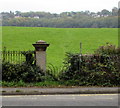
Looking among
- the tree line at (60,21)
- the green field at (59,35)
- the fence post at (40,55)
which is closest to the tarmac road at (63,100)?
the fence post at (40,55)

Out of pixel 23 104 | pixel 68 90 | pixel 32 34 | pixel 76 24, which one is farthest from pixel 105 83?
pixel 76 24

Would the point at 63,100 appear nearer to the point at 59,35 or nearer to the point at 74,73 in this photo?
the point at 74,73

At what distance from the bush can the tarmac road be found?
1700mm

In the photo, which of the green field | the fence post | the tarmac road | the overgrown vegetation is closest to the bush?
the overgrown vegetation

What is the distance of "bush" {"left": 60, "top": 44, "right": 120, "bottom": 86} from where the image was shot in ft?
36.8

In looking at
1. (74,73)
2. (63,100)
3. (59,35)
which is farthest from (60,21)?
(63,100)

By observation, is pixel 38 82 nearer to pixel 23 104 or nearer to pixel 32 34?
pixel 23 104

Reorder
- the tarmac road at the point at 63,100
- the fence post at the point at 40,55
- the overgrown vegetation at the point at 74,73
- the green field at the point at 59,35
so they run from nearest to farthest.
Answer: the tarmac road at the point at 63,100, the overgrown vegetation at the point at 74,73, the fence post at the point at 40,55, the green field at the point at 59,35

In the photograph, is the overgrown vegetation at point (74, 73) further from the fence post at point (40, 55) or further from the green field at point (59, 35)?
the green field at point (59, 35)

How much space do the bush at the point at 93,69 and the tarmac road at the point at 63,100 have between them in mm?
1700

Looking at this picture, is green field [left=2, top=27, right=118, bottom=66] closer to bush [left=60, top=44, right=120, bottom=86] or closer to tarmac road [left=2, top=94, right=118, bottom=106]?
bush [left=60, top=44, right=120, bottom=86]

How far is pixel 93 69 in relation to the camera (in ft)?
37.7

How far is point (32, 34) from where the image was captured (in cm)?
4056

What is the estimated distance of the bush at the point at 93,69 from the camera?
1123 cm
